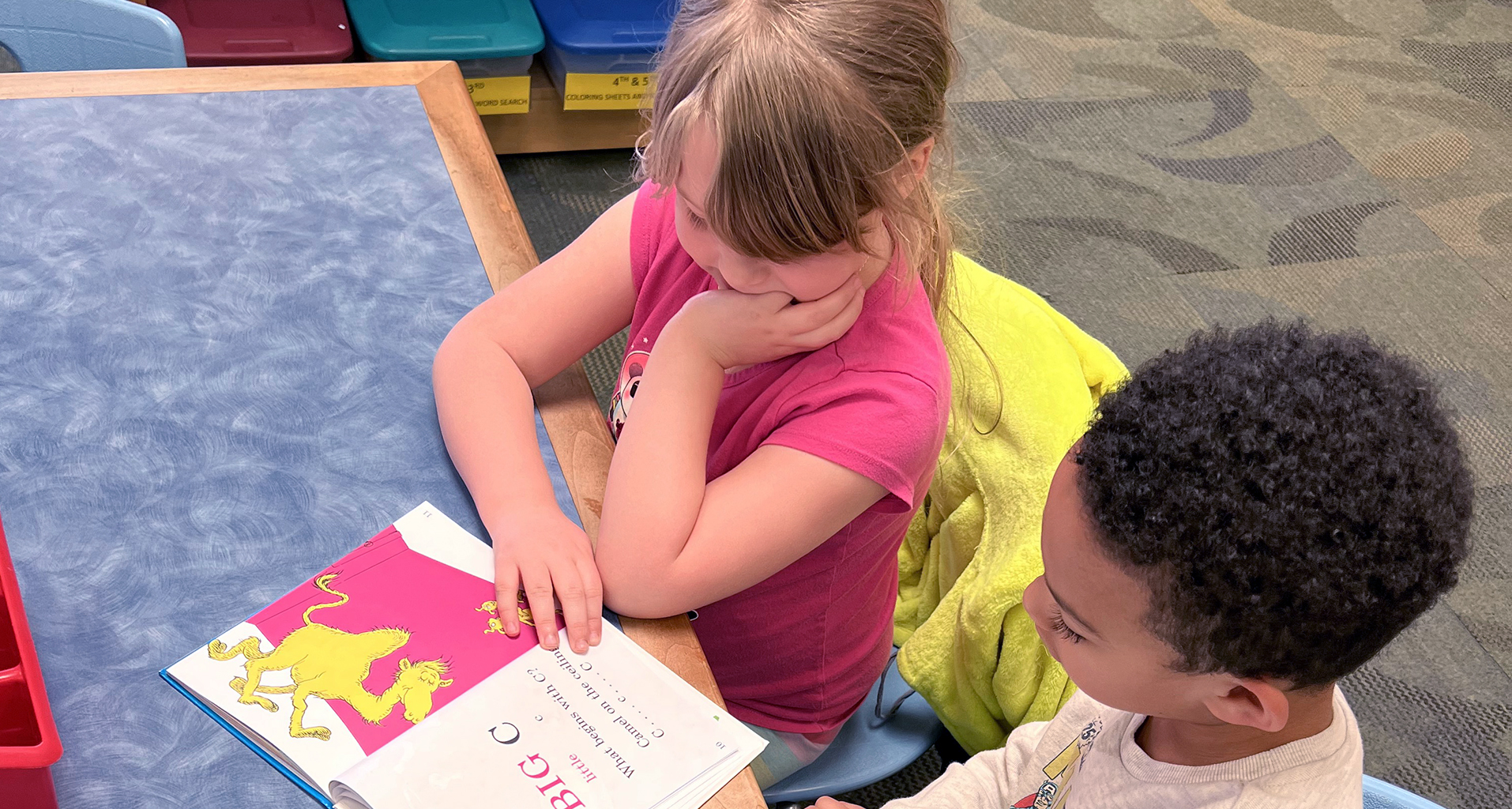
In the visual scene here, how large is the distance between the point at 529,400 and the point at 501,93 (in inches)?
62.1

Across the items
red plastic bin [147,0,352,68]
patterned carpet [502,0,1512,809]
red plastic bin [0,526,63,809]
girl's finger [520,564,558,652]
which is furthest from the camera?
red plastic bin [147,0,352,68]

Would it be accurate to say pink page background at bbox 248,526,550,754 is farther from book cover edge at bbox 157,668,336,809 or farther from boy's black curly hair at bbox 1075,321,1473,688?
boy's black curly hair at bbox 1075,321,1473,688

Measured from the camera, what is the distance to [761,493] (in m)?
0.87

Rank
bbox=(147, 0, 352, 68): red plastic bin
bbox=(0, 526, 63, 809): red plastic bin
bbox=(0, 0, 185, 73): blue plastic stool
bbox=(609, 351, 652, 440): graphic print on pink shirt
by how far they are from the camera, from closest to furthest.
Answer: bbox=(0, 526, 63, 809): red plastic bin < bbox=(609, 351, 652, 440): graphic print on pink shirt < bbox=(0, 0, 185, 73): blue plastic stool < bbox=(147, 0, 352, 68): red plastic bin

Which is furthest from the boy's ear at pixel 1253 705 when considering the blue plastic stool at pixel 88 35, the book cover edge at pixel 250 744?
the blue plastic stool at pixel 88 35

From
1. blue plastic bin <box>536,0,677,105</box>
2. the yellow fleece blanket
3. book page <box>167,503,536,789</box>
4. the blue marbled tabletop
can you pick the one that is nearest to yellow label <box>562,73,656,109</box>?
blue plastic bin <box>536,0,677,105</box>

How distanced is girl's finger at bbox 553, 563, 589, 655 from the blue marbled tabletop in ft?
0.31

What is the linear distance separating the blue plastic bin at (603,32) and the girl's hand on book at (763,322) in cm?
151

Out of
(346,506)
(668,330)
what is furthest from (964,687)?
(346,506)

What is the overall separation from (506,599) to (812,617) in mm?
301

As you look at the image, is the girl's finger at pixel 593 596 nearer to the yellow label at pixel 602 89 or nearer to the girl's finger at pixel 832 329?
the girl's finger at pixel 832 329

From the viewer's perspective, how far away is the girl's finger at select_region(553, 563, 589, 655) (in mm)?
813

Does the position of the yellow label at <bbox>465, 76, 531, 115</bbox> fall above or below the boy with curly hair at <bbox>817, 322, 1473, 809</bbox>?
below

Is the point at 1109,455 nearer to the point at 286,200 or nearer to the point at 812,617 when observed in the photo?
the point at 812,617
